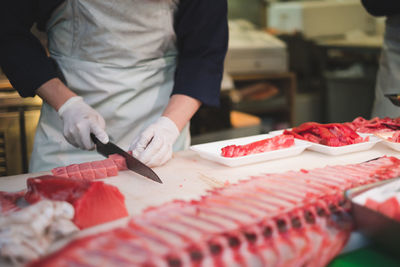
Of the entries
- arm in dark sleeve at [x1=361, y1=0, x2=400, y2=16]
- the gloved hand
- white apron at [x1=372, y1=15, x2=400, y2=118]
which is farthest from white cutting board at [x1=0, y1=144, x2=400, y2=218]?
arm in dark sleeve at [x1=361, y1=0, x2=400, y2=16]

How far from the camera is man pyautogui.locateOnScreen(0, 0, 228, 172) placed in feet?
6.17

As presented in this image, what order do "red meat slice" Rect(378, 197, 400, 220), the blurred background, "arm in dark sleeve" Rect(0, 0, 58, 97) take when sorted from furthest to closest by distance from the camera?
the blurred background, "arm in dark sleeve" Rect(0, 0, 58, 97), "red meat slice" Rect(378, 197, 400, 220)

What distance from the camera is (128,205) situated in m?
1.25

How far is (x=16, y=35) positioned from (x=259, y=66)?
9.56 feet

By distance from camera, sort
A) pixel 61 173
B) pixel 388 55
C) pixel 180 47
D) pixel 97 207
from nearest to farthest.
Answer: pixel 97 207 → pixel 61 173 → pixel 180 47 → pixel 388 55

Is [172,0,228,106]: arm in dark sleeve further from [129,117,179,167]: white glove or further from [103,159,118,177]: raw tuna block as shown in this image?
[103,159,118,177]: raw tuna block

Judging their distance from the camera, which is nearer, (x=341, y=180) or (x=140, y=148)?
(x=341, y=180)

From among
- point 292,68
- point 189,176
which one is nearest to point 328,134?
point 189,176

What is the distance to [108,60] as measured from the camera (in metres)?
2.01

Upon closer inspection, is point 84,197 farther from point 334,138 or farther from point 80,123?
point 334,138

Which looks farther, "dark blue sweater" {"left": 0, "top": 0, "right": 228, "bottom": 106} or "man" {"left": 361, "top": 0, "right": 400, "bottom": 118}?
"man" {"left": 361, "top": 0, "right": 400, "bottom": 118}

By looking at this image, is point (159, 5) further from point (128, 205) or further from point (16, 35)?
point (128, 205)

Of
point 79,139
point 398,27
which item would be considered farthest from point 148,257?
point 398,27

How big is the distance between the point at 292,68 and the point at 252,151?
3.93 metres
